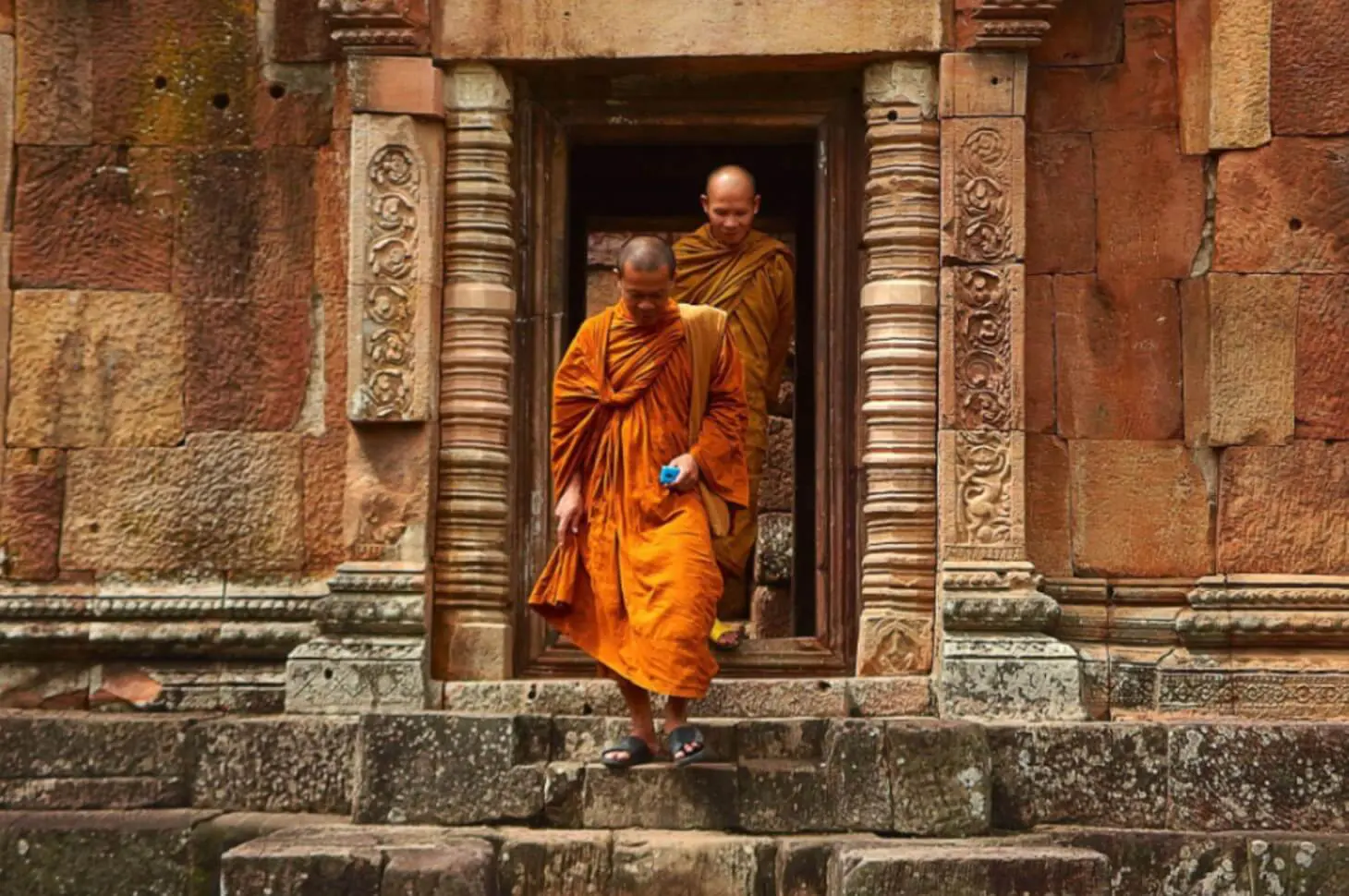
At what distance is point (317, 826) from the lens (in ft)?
22.9

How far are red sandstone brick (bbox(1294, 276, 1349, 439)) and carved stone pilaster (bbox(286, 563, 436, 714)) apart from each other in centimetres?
357

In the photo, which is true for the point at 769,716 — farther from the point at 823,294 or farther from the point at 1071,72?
the point at 1071,72

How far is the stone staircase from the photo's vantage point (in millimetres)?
6734

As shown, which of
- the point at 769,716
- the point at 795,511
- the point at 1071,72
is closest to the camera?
the point at 769,716

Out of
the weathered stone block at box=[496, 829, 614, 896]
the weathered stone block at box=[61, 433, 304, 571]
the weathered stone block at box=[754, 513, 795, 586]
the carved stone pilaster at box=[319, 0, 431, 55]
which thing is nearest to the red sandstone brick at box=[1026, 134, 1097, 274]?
the carved stone pilaster at box=[319, 0, 431, 55]

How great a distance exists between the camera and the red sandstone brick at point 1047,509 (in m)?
8.00

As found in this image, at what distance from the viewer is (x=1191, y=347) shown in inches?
314

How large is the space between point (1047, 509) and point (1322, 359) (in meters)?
1.22

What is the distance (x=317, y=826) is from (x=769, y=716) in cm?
180

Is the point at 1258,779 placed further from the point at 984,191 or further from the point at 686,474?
the point at 984,191

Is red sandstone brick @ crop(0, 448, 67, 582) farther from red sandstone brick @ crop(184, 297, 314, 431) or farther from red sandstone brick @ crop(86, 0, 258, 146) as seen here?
red sandstone brick @ crop(86, 0, 258, 146)

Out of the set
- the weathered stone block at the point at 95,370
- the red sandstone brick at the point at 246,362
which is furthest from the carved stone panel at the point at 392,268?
the weathered stone block at the point at 95,370

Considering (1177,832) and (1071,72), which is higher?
(1071,72)

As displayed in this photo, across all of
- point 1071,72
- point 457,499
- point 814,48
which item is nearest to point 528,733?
point 457,499
